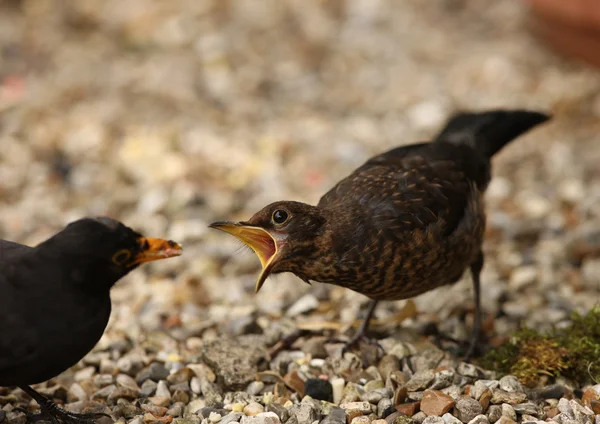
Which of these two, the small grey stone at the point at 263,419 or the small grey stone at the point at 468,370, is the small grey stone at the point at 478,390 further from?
the small grey stone at the point at 263,419

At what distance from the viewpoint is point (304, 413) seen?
3789mm

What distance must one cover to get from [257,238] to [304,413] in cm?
84

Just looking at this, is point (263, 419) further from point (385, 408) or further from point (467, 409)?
point (467, 409)

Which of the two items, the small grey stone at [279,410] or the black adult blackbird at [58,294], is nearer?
the black adult blackbird at [58,294]

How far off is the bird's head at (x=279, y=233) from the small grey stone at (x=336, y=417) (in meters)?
0.69

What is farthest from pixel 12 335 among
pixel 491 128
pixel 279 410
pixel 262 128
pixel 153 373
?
pixel 262 128

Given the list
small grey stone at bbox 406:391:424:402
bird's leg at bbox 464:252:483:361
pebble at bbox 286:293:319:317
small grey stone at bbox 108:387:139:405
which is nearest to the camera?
small grey stone at bbox 406:391:424:402

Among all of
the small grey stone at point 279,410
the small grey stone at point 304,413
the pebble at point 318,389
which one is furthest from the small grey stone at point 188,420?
the pebble at point 318,389

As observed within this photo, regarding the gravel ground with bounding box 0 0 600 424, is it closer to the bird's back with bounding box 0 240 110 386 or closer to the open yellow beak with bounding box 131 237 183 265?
the bird's back with bounding box 0 240 110 386

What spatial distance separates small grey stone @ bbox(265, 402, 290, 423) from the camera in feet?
12.5

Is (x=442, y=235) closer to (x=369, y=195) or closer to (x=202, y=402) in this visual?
(x=369, y=195)

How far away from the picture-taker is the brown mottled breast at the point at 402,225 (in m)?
3.87

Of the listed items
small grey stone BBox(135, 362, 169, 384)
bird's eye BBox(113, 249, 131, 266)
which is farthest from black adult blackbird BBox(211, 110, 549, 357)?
small grey stone BBox(135, 362, 169, 384)

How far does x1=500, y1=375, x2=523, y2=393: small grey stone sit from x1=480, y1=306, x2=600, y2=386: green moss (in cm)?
12
